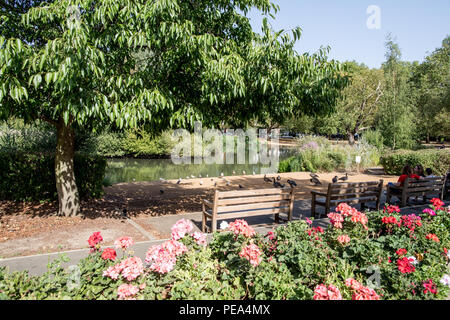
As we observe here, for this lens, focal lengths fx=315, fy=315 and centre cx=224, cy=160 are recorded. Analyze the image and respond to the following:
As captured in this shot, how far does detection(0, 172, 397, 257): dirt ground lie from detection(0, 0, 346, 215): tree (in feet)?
2.16

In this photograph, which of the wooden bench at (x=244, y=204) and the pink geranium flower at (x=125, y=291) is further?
the wooden bench at (x=244, y=204)

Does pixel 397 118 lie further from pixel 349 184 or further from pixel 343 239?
pixel 343 239

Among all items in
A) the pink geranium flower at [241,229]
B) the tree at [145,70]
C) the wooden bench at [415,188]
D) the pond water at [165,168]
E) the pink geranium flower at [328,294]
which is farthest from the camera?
the pond water at [165,168]

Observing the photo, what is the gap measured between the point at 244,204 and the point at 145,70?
3.21 metres

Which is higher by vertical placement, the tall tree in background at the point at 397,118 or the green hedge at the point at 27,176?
the tall tree in background at the point at 397,118

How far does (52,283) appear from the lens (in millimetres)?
2789

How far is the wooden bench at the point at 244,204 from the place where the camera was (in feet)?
19.2

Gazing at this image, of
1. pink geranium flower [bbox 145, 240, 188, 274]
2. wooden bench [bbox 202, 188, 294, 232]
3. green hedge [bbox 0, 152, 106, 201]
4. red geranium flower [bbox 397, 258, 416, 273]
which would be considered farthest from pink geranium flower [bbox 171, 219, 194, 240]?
green hedge [bbox 0, 152, 106, 201]

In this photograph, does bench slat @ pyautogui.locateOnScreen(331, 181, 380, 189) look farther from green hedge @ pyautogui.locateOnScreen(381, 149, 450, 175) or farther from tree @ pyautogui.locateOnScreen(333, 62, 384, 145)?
tree @ pyautogui.locateOnScreen(333, 62, 384, 145)

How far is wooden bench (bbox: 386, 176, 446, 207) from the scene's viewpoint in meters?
8.45

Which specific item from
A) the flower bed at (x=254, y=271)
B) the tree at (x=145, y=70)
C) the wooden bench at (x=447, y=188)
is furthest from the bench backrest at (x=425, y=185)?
the flower bed at (x=254, y=271)

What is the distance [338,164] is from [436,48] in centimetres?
3497

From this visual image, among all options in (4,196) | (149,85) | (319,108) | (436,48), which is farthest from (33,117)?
(436,48)

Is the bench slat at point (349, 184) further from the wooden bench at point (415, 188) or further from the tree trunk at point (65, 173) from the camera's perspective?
the tree trunk at point (65, 173)
